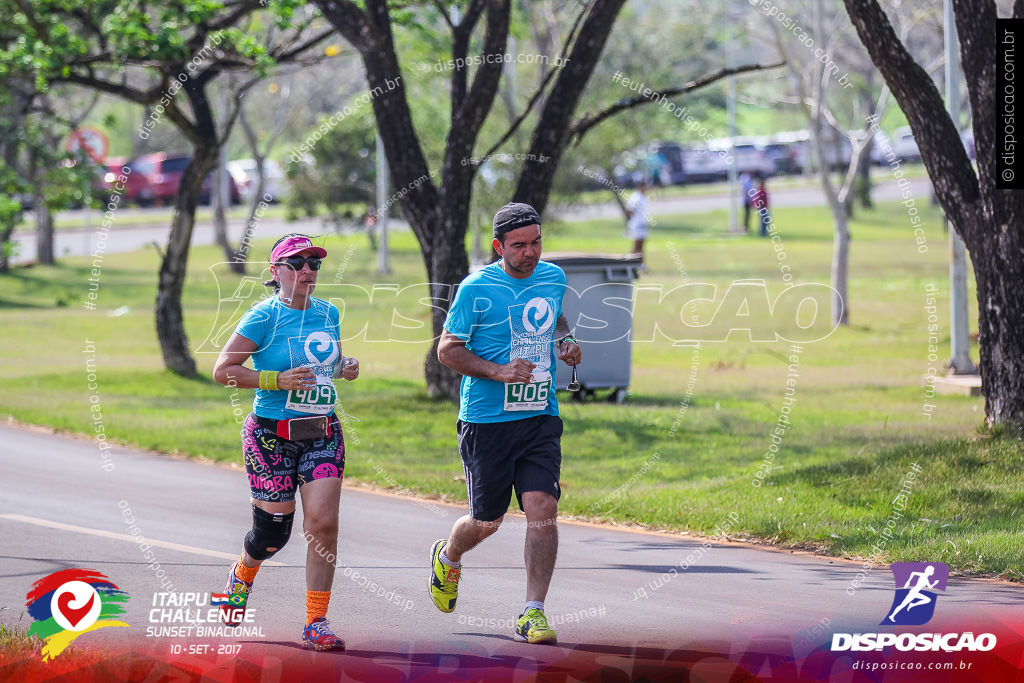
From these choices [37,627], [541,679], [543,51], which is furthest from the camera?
[543,51]

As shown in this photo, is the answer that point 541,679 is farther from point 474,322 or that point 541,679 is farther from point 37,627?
point 37,627

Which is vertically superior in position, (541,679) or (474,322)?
(474,322)

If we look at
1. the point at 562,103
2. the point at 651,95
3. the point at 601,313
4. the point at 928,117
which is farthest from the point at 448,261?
the point at 928,117

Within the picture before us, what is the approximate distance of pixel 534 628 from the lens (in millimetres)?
6078

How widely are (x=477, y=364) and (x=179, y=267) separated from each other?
40.4ft

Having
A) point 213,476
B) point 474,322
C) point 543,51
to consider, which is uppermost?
point 543,51

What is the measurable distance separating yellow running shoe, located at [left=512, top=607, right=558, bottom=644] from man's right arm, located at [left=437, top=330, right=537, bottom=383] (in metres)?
1.08

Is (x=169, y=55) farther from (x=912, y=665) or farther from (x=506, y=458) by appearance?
(x=912, y=665)

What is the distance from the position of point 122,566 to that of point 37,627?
5.89 ft

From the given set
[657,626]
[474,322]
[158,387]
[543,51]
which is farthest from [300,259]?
[543,51]

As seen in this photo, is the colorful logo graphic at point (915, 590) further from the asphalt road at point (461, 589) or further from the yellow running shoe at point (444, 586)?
the yellow running shoe at point (444, 586)

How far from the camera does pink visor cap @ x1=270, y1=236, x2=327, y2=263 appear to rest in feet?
20.1

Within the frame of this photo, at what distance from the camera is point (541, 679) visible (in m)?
5.62

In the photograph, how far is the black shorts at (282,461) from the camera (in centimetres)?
610
